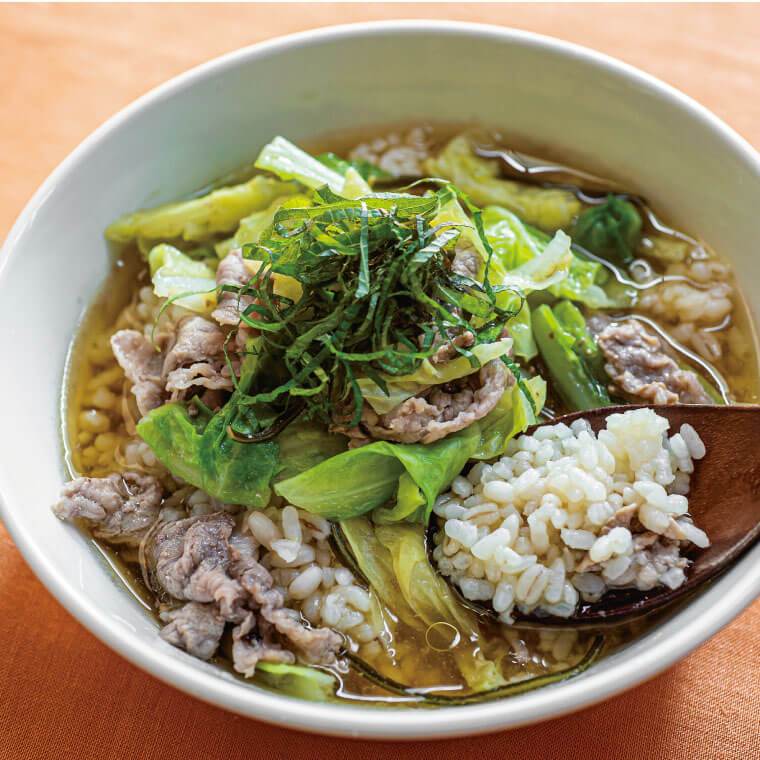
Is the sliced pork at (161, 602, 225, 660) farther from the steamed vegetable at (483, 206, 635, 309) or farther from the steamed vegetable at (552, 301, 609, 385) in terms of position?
the steamed vegetable at (552, 301, 609, 385)

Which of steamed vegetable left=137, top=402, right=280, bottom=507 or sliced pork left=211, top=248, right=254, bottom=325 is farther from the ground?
sliced pork left=211, top=248, right=254, bottom=325

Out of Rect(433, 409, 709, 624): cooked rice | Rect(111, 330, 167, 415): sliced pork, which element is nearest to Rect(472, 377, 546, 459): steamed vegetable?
Rect(433, 409, 709, 624): cooked rice

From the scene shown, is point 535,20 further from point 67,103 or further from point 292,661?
point 292,661

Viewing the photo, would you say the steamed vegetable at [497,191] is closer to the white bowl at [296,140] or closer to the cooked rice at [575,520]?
the white bowl at [296,140]

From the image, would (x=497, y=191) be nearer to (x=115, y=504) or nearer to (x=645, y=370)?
(x=645, y=370)

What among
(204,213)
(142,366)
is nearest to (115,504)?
(142,366)

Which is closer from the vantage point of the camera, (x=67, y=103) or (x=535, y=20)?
(x=67, y=103)

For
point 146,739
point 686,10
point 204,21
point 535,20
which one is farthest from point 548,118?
point 146,739
